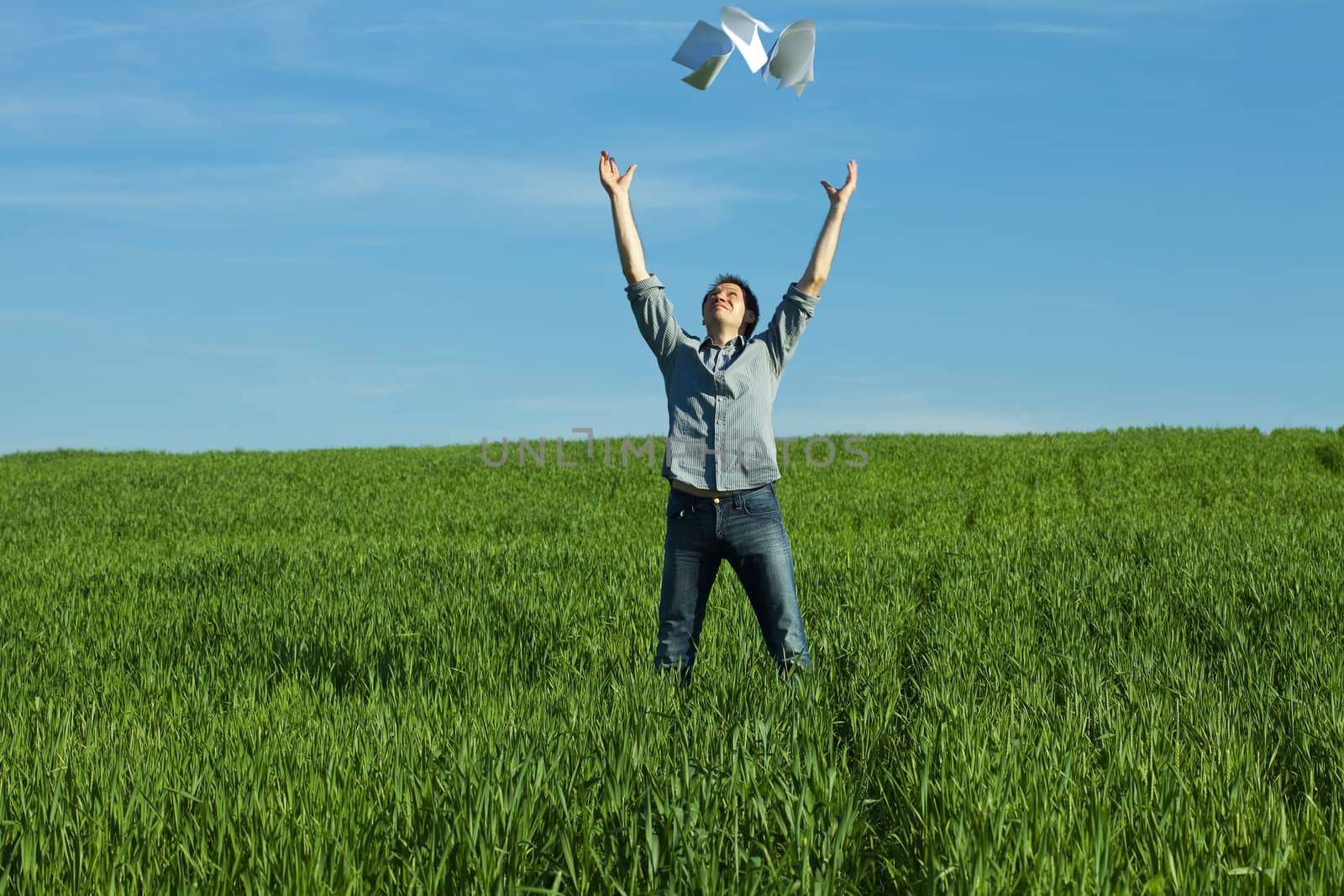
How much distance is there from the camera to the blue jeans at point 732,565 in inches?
196

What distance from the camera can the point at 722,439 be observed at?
4.99 m

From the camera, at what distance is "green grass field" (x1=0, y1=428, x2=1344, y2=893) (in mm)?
3062

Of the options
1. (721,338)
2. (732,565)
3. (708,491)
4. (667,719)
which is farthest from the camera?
(721,338)

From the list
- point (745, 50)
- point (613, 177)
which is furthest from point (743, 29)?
point (613, 177)

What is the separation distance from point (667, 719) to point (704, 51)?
10.9ft

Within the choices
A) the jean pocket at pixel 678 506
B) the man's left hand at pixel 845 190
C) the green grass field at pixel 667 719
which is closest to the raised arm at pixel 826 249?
the man's left hand at pixel 845 190

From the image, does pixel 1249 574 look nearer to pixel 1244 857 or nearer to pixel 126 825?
pixel 1244 857

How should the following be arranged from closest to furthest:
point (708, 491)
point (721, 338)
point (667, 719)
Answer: point (667, 719)
point (708, 491)
point (721, 338)

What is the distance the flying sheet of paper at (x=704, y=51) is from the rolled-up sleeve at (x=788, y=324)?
1202 millimetres

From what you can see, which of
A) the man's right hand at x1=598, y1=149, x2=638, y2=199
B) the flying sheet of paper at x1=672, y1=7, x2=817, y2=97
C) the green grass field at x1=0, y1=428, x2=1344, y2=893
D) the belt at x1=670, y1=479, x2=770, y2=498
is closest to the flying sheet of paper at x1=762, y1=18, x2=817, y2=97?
the flying sheet of paper at x1=672, y1=7, x2=817, y2=97

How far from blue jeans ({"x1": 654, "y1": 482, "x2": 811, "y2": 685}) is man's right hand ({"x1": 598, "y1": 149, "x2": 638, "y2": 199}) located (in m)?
1.60

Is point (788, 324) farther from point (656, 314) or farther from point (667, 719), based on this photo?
point (667, 719)

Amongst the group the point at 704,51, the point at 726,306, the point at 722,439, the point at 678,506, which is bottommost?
the point at 678,506

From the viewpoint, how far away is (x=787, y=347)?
522 centimetres
